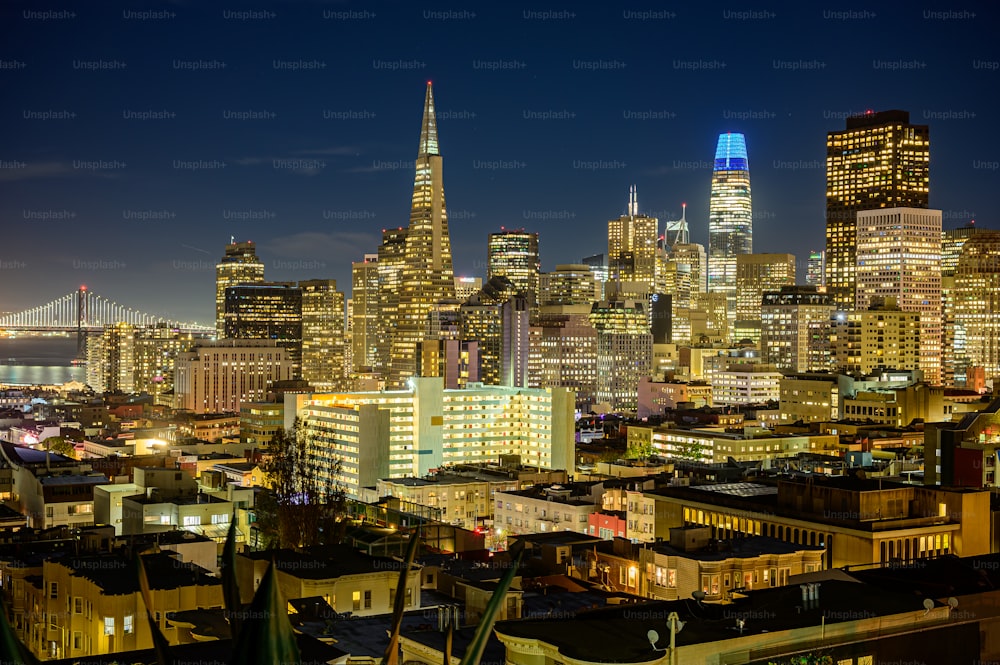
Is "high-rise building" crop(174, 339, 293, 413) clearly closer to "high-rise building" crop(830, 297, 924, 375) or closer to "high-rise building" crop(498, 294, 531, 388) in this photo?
"high-rise building" crop(498, 294, 531, 388)

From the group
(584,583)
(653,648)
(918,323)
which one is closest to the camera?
(653,648)

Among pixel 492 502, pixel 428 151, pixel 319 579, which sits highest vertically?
pixel 428 151

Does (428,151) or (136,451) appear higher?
(428,151)

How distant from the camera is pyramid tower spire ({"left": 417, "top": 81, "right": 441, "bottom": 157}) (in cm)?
18762

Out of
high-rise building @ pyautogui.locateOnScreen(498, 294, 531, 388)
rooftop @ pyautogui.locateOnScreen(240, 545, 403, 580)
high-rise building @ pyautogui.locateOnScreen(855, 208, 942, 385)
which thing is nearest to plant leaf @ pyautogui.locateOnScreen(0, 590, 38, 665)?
rooftop @ pyautogui.locateOnScreen(240, 545, 403, 580)

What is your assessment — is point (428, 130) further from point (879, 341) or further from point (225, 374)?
point (879, 341)

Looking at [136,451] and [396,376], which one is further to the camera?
[396,376]

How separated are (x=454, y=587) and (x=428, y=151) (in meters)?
173

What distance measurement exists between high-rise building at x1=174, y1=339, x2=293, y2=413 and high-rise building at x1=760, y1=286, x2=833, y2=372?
70.9m

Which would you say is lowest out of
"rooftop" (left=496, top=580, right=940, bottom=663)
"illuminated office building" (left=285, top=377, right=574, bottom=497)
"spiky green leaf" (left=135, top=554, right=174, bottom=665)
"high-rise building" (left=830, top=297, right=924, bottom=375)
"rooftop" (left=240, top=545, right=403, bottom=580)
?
"illuminated office building" (left=285, top=377, right=574, bottom=497)

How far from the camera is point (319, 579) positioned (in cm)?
2103

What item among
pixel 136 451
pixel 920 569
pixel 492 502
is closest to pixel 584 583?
pixel 920 569

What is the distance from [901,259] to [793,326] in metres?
21.6

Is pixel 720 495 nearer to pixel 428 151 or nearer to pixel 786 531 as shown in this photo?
pixel 786 531
